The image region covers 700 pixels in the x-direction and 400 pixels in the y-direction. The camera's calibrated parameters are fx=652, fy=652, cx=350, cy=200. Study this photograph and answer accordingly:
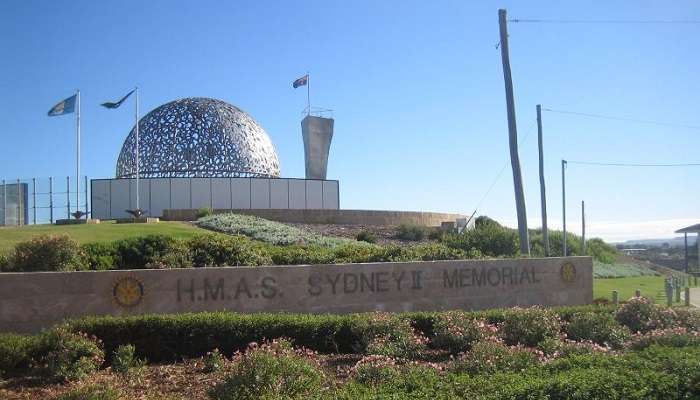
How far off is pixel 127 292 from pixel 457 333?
5297mm

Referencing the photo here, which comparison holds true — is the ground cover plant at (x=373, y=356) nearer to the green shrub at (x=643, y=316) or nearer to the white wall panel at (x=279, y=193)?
the green shrub at (x=643, y=316)

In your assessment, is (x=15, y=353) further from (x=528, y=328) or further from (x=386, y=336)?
(x=528, y=328)

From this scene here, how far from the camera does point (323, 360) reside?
786 centimetres

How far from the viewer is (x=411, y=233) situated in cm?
3170

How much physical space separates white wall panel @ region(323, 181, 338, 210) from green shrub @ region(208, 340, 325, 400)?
37850 millimetres

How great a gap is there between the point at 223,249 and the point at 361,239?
14054 mm

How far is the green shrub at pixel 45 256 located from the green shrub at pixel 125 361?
250 inches

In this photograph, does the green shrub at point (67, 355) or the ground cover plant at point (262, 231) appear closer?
the green shrub at point (67, 355)

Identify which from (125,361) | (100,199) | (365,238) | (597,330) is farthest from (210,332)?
(100,199)

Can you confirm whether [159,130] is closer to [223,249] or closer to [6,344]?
[223,249]

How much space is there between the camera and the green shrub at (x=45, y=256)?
1310cm

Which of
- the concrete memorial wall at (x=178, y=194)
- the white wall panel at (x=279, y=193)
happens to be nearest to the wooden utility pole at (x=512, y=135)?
the concrete memorial wall at (x=178, y=194)

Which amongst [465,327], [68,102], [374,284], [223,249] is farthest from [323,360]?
[68,102]

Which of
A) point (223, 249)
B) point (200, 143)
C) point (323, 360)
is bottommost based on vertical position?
point (323, 360)
